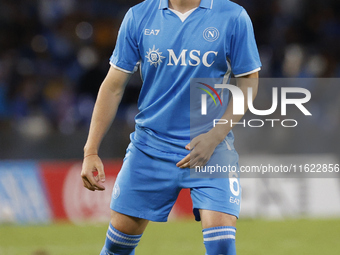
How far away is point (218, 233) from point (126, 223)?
59cm

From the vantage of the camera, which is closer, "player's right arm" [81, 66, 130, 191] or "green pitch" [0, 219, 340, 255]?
"player's right arm" [81, 66, 130, 191]

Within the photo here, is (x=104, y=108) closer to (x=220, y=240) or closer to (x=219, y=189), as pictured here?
(x=219, y=189)

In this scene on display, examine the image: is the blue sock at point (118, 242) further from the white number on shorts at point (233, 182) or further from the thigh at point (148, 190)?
the white number on shorts at point (233, 182)

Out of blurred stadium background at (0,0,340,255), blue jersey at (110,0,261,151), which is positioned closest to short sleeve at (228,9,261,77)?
blue jersey at (110,0,261,151)

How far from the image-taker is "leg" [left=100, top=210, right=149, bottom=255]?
3.52 meters

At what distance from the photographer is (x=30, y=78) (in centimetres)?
950

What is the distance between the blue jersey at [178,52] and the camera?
3.35 metres

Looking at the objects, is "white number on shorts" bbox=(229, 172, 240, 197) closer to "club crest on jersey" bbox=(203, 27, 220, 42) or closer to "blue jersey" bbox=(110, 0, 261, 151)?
"blue jersey" bbox=(110, 0, 261, 151)

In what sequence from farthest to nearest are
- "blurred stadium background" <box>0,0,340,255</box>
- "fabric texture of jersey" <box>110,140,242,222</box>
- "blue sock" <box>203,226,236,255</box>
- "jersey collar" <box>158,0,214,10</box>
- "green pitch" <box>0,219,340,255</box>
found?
"blurred stadium background" <box>0,0,340,255</box> < "green pitch" <box>0,219,340,255</box> < "jersey collar" <box>158,0,214,10</box> < "fabric texture of jersey" <box>110,140,242,222</box> < "blue sock" <box>203,226,236,255</box>

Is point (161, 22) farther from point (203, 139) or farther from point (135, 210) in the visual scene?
point (135, 210)

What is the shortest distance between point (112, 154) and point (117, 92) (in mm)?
4881

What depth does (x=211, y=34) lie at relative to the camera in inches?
132

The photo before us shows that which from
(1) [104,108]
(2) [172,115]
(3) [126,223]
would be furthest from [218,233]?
(1) [104,108]

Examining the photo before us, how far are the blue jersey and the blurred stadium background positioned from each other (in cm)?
299
